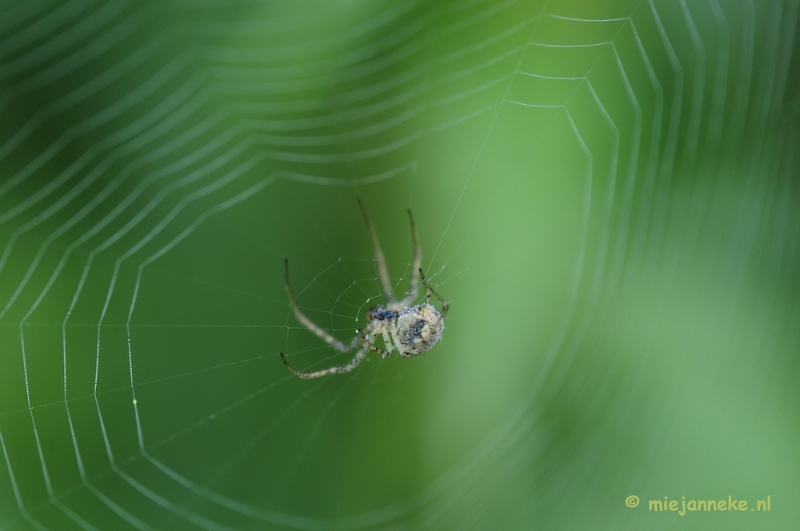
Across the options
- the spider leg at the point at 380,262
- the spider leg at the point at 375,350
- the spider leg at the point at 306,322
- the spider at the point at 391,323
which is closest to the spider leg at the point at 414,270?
the spider at the point at 391,323

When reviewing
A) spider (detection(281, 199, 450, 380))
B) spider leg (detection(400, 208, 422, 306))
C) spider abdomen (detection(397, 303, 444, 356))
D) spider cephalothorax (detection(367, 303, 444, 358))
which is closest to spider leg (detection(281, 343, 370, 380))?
spider (detection(281, 199, 450, 380))

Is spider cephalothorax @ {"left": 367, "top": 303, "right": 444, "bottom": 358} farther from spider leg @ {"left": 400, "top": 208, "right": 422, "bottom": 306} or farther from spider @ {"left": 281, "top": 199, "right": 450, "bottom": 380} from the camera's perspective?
spider leg @ {"left": 400, "top": 208, "right": 422, "bottom": 306}

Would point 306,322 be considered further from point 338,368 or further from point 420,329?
point 420,329

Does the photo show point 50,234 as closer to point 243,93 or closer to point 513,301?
point 243,93

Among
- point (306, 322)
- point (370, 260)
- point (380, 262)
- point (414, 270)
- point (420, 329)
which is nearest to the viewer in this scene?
point (306, 322)

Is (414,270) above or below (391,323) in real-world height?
above

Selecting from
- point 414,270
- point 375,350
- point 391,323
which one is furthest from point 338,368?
point 414,270

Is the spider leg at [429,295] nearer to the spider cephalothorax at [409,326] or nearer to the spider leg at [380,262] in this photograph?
the spider cephalothorax at [409,326]

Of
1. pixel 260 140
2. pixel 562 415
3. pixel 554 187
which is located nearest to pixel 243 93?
pixel 260 140
